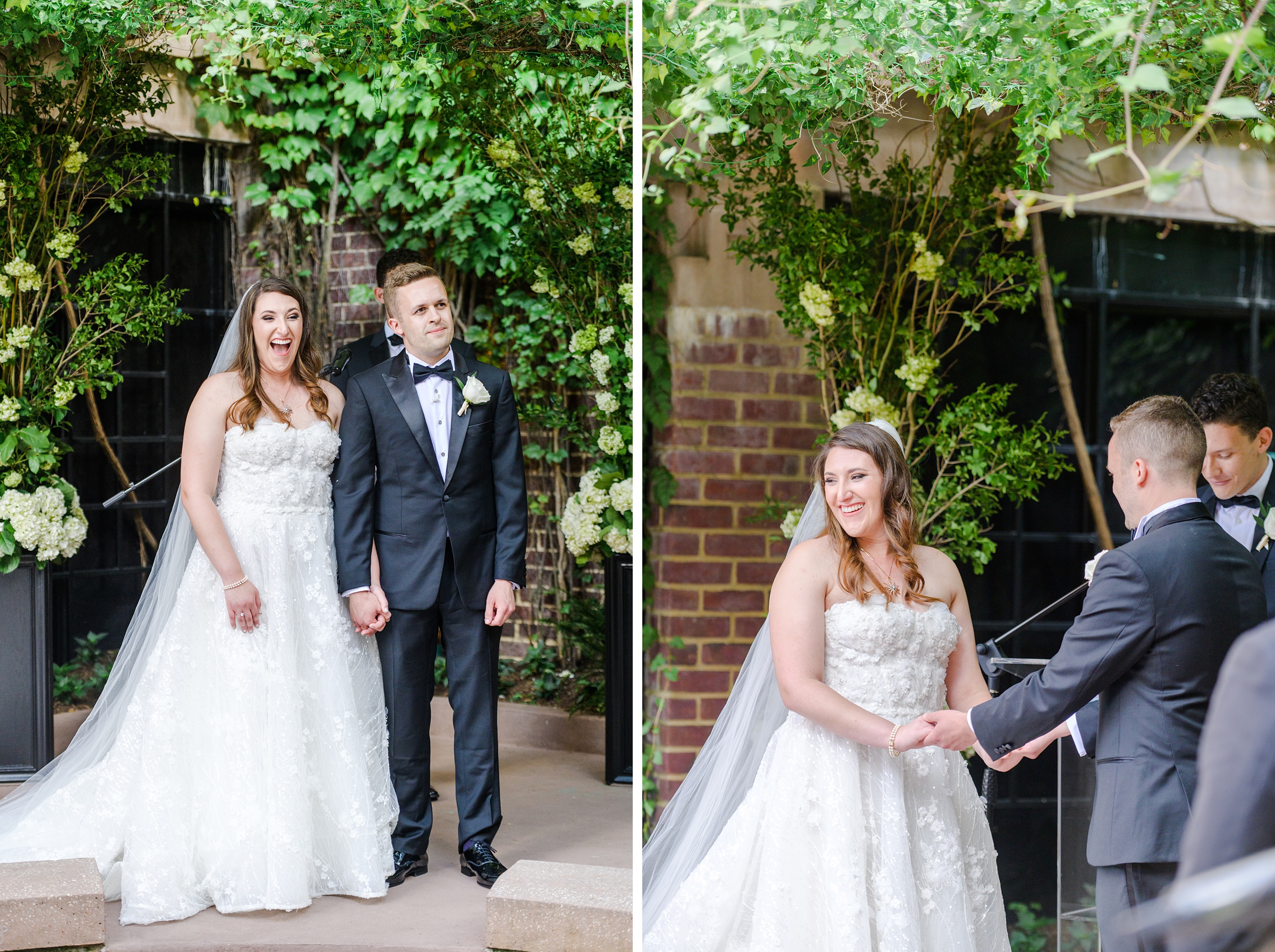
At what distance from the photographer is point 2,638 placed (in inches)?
168

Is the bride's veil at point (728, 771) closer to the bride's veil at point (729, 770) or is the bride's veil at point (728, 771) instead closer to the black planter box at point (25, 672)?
the bride's veil at point (729, 770)

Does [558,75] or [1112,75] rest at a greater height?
[558,75]

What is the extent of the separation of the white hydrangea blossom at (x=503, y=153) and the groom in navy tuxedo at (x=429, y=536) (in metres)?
1.13

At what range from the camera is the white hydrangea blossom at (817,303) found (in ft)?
10.1

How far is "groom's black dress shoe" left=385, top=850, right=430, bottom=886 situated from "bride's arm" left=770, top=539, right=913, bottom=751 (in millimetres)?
1419

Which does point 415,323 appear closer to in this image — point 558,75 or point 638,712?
point 558,75

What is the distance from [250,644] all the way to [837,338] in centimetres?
188

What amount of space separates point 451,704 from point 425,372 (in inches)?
38.4

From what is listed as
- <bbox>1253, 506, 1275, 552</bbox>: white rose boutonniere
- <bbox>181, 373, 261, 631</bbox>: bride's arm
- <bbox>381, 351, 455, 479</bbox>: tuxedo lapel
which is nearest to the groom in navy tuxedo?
<bbox>381, 351, 455, 479</bbox>: tuxedo lapel

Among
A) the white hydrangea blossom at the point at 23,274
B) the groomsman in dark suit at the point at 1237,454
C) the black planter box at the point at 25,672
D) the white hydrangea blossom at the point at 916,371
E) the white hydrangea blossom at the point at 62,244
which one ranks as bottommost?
the black planter box at the point at 25,672

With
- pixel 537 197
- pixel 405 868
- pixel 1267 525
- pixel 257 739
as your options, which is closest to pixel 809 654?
pixel 1267 525

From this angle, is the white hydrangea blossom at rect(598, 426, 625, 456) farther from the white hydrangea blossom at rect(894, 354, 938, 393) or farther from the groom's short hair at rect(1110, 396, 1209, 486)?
the groom's short hair at rect(1110, 396, 1209, 486)

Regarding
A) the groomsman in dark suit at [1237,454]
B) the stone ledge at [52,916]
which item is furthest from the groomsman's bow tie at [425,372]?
the groomsman in dark suit at [1237,454]

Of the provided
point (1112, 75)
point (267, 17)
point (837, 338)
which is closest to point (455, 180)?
point (267, 17)
